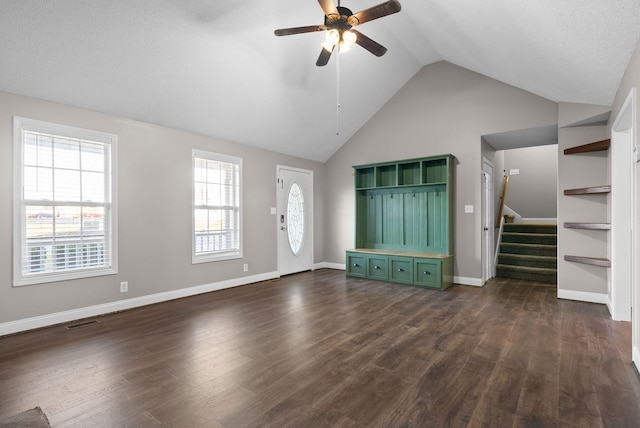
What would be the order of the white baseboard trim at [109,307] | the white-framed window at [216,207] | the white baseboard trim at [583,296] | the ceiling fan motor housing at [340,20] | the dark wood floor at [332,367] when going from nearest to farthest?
the dark wood floor at [332,367], the ceiling fan motor housing at [340,20], the white baseboard trim at [109,307], the white baseboard trim at [583,296], the white-framed window at [216,207]

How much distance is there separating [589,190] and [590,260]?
851mm

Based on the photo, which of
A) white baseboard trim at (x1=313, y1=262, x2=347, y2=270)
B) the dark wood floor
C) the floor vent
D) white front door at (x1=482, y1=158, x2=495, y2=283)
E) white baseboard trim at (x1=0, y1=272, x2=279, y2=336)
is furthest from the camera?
Answer: white baseboard trim at (x1=313, y1=262, x2=347, y2=270)

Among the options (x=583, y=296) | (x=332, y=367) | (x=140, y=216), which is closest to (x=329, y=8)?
(x=332, y=367)

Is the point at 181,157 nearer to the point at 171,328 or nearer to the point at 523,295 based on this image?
the point at 171,328

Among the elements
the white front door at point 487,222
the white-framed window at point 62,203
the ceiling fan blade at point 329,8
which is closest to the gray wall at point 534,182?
the white front door at point 487,222

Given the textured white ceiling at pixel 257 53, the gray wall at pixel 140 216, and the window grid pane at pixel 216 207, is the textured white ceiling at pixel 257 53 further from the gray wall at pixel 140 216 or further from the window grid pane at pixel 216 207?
the window grid pane at pixel 216 207

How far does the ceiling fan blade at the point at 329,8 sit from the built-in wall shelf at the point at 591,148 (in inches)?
133

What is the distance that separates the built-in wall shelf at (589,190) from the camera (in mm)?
3662

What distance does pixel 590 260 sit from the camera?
3863 millimetres

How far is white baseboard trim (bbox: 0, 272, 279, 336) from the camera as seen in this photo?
318cm

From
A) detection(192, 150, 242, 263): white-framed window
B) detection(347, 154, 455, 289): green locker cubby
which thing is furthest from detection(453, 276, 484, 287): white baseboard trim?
detection(192, 150, 242, 263): white-framed window

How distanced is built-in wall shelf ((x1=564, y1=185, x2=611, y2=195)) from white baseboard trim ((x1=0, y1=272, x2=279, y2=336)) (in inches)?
189

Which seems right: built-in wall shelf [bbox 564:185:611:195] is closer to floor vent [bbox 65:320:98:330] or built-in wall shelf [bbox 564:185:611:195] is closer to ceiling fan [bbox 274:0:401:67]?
ceiling fan [bbox 274:0:401:67]

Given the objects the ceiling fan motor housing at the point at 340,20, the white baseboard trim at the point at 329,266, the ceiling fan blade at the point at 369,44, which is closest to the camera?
the ceiling fan motor housing at the point at 340,20
